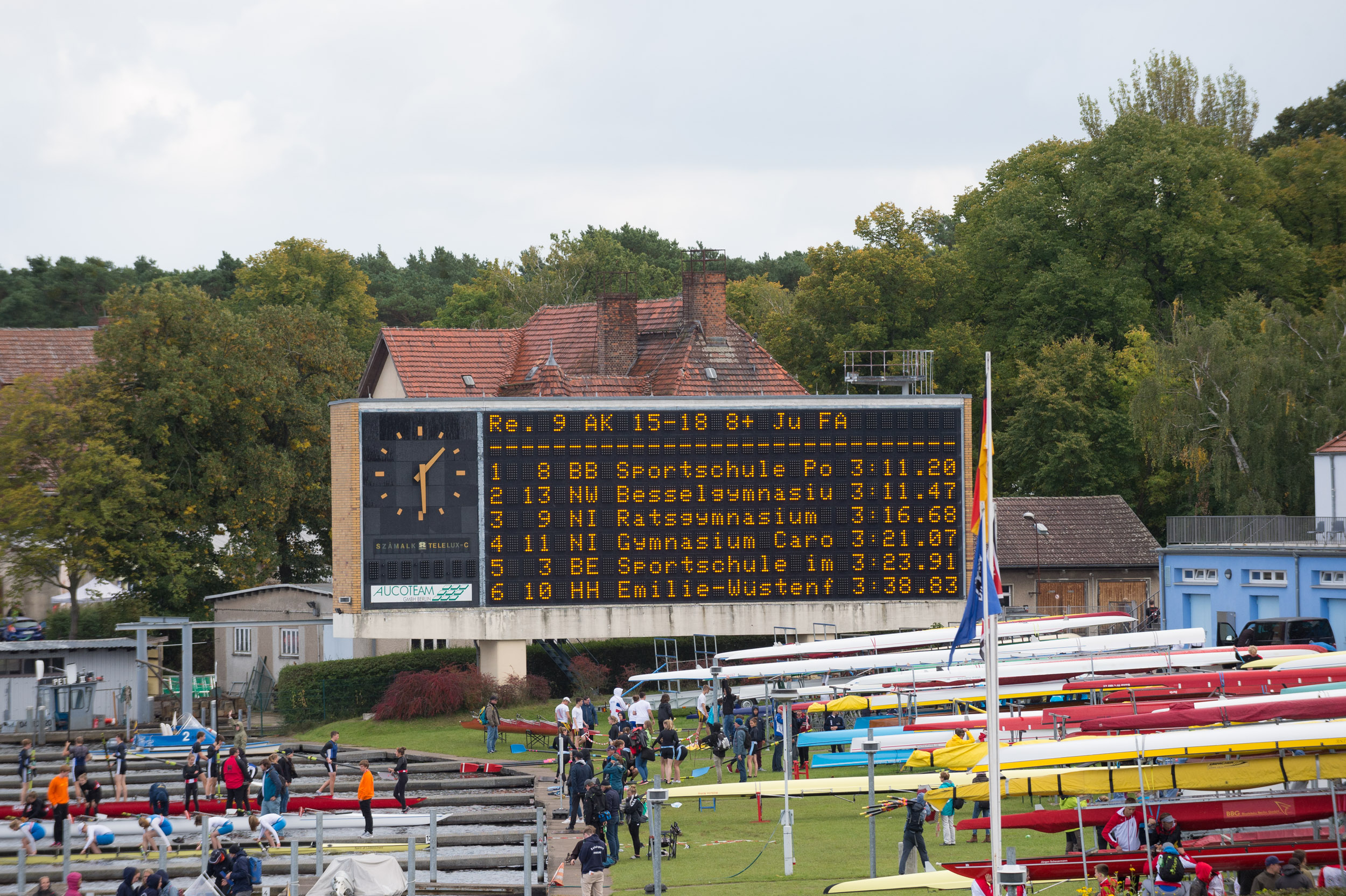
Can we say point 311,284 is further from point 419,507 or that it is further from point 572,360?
point 419,507

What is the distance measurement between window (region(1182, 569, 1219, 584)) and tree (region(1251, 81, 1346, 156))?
38.0 m

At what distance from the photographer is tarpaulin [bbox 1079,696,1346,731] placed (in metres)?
24.6

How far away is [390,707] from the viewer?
43750 mm

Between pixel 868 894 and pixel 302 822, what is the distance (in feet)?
44.6

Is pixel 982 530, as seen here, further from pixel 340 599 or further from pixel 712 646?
pixel 712 646

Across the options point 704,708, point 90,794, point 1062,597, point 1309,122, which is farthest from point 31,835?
point 1309,122

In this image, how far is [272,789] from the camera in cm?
2938

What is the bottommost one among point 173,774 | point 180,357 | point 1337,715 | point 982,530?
point 173,774

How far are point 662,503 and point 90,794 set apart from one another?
16919 mm

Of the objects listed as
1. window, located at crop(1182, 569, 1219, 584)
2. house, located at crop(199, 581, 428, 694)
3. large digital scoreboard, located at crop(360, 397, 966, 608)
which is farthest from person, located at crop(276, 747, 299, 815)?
window, located at crop(1182, 569, 1219, 584)

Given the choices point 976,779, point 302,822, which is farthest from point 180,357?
point 976,779

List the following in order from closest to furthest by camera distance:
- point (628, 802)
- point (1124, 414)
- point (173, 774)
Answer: point (628, 802) → point (173, 774) → point (1124, 414)

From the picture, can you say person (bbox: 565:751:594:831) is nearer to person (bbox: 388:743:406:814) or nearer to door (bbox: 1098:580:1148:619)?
person (bbox: 388:743:406:814)

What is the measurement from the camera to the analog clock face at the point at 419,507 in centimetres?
4006
